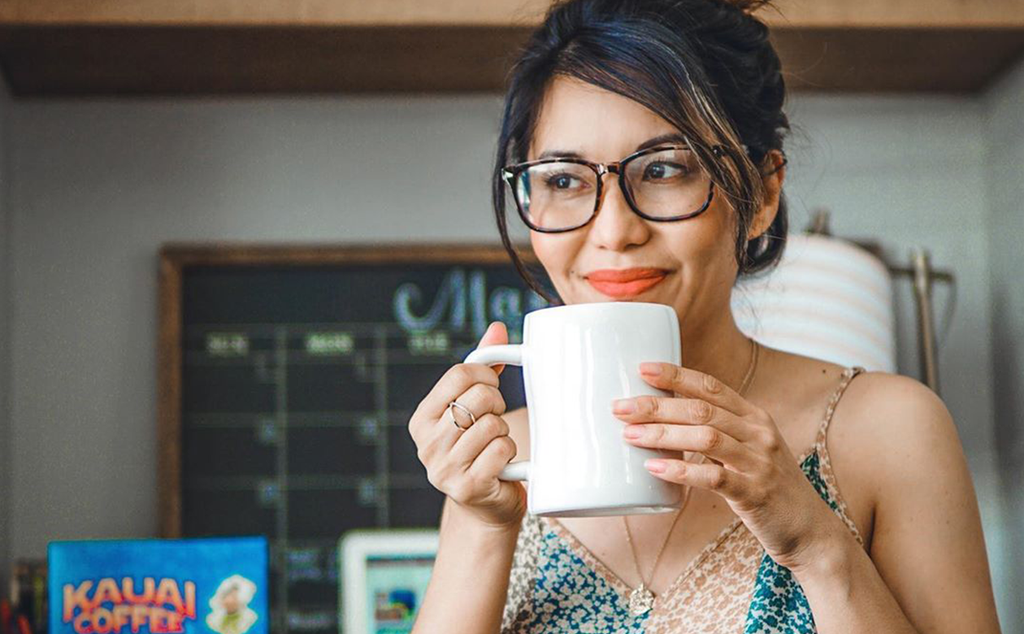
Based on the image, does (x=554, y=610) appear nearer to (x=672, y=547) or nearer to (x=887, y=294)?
(x=672, y=547)

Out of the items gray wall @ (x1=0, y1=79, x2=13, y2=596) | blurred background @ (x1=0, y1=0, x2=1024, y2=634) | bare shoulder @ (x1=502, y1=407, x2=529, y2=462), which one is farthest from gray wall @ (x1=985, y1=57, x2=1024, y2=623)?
gray wall @ (x1=0, y1=79, x2=13, y2=596)

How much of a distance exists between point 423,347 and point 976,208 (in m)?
0.89

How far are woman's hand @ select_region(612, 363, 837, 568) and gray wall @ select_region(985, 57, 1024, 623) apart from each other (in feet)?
3.96

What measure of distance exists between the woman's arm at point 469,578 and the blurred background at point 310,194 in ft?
3.16

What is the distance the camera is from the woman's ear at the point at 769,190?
3.53 feet

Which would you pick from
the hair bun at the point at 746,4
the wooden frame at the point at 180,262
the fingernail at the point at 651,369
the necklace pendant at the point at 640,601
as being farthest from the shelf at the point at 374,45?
the fingernail at the point at 651,369

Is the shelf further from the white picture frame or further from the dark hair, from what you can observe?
the white picture frame

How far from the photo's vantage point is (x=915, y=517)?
3.26 feet

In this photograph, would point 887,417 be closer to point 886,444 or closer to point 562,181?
point 886,444

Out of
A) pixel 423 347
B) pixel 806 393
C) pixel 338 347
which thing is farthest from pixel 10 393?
pixel 806 393

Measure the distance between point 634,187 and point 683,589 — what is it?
0.33m

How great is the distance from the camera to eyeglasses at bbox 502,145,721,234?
3.16 feet

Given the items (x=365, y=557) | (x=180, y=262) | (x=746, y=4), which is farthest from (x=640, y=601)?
(x=180, y=262)

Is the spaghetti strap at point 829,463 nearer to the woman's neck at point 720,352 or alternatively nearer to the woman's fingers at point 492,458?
the woman's neck at point 720,352
